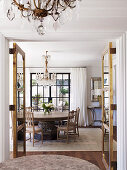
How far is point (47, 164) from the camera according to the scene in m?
1.74

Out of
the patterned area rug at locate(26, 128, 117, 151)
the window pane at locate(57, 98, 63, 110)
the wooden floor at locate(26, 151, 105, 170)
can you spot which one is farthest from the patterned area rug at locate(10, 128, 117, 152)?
the window pane at locate(57, 98, 63, 110)

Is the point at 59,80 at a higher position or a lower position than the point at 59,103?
higher

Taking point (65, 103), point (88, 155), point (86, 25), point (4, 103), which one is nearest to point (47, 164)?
point (4, 103)

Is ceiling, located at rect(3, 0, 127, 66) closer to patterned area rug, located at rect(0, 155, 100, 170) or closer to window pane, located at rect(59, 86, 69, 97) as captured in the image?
patterned area rug, located at rect(0, 155, 100, 170)

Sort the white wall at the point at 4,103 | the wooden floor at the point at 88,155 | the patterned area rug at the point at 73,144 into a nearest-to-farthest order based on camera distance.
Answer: the white wall at the point at 4,103
the wooden floor at the point at 88,155
the patterned area rug at the point at 73,144

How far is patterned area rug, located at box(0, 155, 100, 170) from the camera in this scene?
1655 millimetres

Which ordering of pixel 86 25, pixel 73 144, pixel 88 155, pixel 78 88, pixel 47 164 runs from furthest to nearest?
1. pixel 78 88
2. pixel 73 144
3. pixel 88 155
4. pixel 86 25
5. pixel 47 164

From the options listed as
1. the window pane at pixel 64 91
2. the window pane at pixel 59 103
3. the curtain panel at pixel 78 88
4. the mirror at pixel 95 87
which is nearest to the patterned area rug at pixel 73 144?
the curtain panel at pixel 78 88

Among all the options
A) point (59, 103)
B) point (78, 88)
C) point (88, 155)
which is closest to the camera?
point (88, 155)

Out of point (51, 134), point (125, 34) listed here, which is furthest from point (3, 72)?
point (51, 134)

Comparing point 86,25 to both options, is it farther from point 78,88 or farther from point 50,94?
point 50,94

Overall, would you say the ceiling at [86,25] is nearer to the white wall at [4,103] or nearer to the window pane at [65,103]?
the white wall at [4,103]

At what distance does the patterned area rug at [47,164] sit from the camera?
1655mm

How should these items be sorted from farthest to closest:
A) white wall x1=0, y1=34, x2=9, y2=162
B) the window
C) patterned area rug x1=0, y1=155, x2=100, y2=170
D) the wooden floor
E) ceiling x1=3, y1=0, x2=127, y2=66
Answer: the window
the wooden floor
white wall x1=0, y1=34, x2=9, y2=162
ceiling x1=3, y1=0, x2=127, y2=66
patterned area rug x1=0, y1=155, x2=100, y2=170
